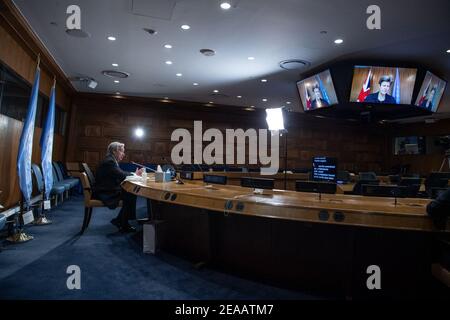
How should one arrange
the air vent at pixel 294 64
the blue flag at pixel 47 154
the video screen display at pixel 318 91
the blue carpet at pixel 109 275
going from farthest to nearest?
the video screen display at pixel 318 91 → the air vent at pixel 294 64 → the blue flag at pixel 47 154 → the blue carpet at pixel 109 275

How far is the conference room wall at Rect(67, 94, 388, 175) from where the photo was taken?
840 centimetres

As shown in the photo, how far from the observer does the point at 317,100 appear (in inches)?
227

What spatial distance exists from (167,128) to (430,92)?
7221mm

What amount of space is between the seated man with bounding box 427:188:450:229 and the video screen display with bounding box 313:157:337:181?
3.17 meters

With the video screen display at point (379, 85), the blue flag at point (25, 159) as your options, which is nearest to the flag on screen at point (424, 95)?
the video screen display at point (379, 85)

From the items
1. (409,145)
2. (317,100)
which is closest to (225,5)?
(317,100)

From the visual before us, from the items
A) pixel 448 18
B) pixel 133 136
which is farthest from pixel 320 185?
pixel 133 136

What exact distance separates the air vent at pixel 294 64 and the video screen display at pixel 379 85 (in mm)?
930

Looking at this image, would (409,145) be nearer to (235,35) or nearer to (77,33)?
(235,35)

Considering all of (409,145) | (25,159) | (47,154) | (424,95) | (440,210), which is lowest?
(440,210)

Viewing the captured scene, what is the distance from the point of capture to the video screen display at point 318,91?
541cm

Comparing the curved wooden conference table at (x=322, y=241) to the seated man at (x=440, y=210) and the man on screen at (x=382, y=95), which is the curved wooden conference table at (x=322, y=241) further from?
the man on screen at (x=382, y=95)

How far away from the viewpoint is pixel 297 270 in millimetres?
2107
